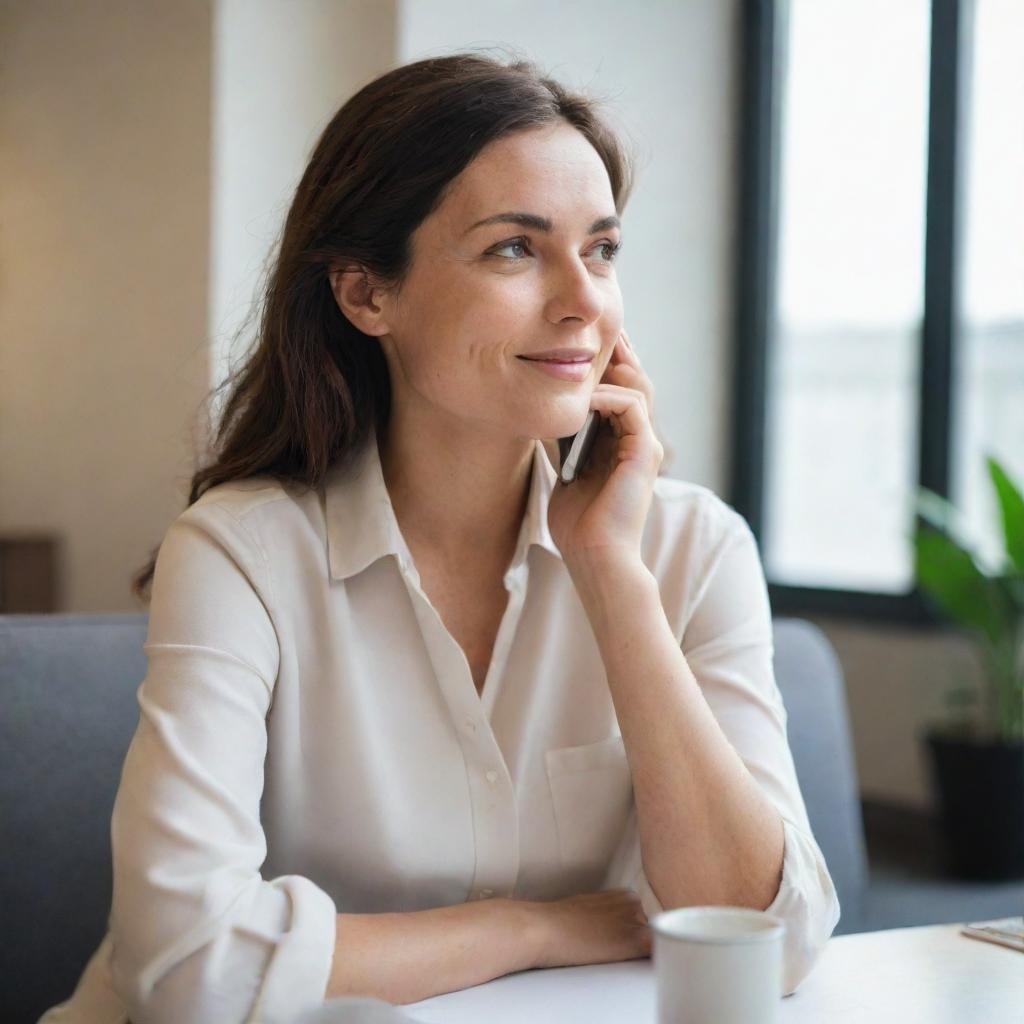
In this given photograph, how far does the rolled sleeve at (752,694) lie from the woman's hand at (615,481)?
0.43ft

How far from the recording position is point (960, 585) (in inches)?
144

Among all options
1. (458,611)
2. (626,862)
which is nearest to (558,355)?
(458,611)

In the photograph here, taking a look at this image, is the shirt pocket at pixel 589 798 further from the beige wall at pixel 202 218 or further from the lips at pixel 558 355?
the beige wall at pixel 202 218

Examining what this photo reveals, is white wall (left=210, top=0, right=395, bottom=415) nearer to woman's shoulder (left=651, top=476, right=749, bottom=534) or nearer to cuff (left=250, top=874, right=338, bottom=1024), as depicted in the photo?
woman's shoulder (left=651, top=476, right=749, bottom=534)

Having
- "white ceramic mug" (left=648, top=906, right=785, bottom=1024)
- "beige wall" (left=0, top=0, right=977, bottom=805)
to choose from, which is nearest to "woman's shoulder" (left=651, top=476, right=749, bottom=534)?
"white ceramic mug" (left=648, top=906, right=785, bottom=1024)

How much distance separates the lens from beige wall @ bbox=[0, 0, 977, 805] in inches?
163

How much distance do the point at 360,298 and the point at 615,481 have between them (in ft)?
1.21

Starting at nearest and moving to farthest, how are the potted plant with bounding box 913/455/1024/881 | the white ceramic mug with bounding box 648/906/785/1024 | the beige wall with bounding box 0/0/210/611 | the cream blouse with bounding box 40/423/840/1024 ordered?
the white ceramic mug with bounding box 648/906/785/1024
the cream blouse with bounding box 40/423/840/1024
the potted plant with bounding box 913/455/1024/881
the beige wall with bounding box 0/0/210/611

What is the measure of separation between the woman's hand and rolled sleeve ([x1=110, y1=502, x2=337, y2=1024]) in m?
0.33

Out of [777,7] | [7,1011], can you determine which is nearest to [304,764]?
[7,1011]

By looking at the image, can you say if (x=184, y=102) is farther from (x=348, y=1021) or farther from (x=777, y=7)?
(x=348, y=1021)

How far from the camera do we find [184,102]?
4230 mm

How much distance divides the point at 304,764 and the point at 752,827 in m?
0.46

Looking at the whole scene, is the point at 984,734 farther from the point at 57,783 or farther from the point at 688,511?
the point at 57,783
